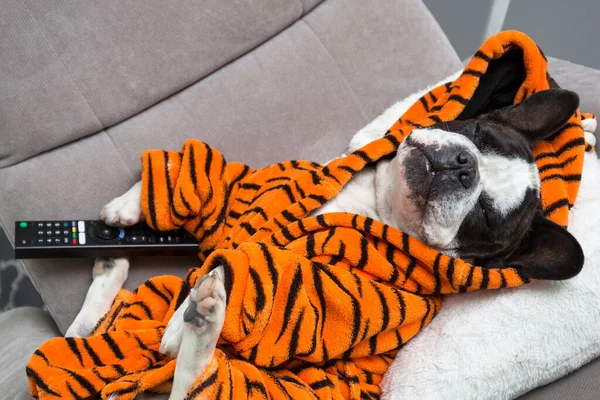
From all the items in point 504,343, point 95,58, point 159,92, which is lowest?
point 504,343

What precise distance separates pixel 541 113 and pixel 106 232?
104 centimetres

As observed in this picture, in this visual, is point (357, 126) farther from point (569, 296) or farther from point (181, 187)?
point (569, 296)

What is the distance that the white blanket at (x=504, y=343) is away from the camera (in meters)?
1.12

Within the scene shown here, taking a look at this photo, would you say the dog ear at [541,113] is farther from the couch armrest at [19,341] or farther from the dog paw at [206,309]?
the couch armrest at [19,341]

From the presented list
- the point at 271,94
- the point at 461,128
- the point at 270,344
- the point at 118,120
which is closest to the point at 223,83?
the point at 271,94

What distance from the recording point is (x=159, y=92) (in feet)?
4.68

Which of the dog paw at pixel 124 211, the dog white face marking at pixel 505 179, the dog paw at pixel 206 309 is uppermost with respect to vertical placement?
the dog paw at pixel 124 211

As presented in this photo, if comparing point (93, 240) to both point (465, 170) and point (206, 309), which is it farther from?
point (465, 170)

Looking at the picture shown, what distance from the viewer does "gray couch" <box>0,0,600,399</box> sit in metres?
1.26

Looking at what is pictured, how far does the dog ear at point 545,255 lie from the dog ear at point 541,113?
0.67ft

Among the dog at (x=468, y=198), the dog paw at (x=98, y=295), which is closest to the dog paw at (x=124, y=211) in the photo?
the dog at (x=468, y=198)

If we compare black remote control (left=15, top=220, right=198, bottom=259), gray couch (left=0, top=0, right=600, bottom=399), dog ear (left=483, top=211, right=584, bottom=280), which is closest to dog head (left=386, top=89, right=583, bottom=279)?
dog ear (left=483, top=211, right=584, bottom=280)

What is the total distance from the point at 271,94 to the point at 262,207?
413 millimetres

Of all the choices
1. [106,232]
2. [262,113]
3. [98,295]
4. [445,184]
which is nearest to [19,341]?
[98,295]
